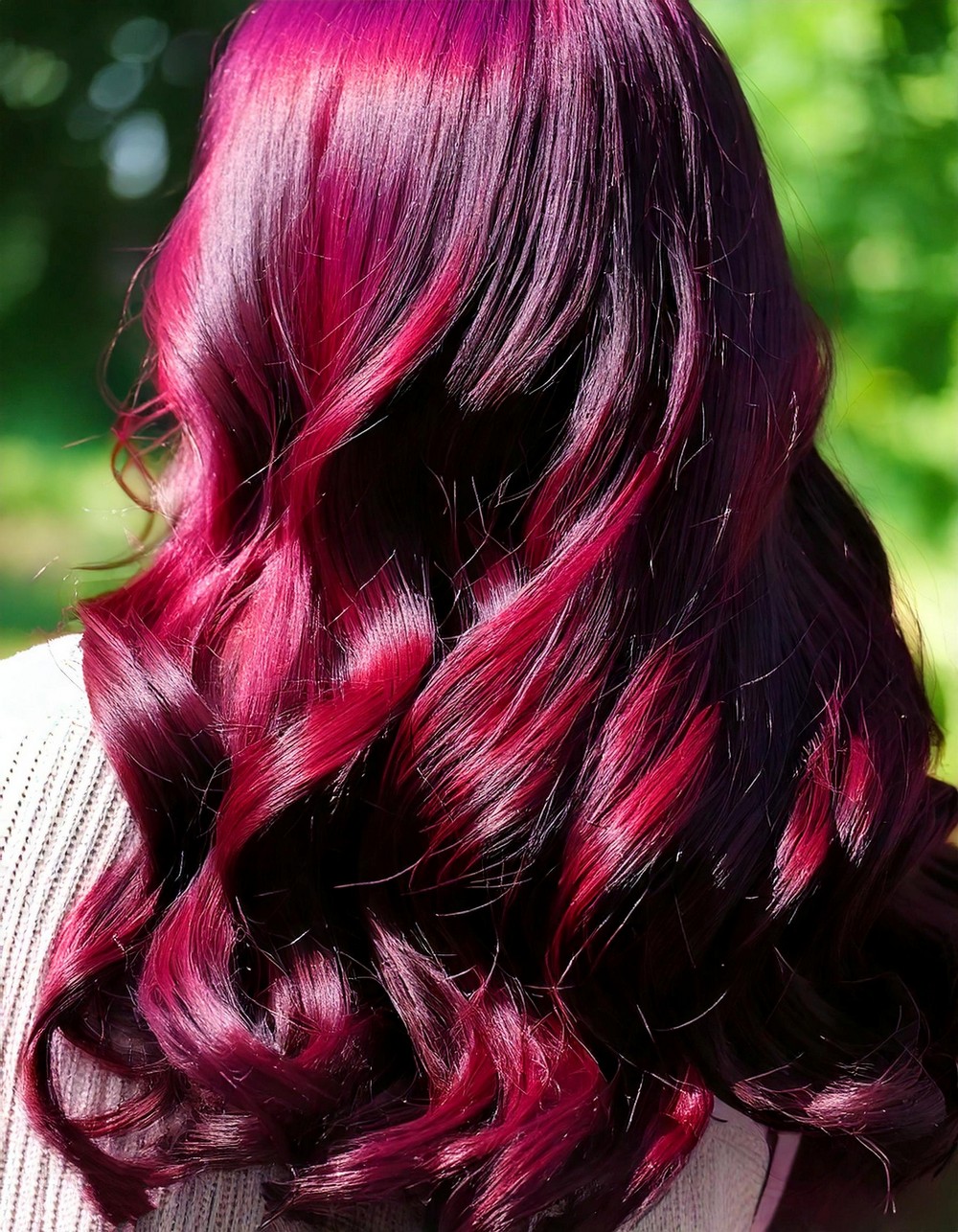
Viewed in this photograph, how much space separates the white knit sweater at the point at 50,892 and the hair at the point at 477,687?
0.02m

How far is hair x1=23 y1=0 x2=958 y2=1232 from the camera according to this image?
2.26 ft

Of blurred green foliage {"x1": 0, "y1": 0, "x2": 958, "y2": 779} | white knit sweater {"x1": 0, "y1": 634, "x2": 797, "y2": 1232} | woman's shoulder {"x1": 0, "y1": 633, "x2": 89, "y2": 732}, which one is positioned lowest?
white knit sweater {"x1": 0, "y1": 634, "x2": 797, "y2": 1232}

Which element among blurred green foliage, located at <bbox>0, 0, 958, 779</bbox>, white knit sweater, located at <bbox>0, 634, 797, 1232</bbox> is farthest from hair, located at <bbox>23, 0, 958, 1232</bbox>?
blurred green foliage, located at <bbox>0, 0, 958, 779</bbox>

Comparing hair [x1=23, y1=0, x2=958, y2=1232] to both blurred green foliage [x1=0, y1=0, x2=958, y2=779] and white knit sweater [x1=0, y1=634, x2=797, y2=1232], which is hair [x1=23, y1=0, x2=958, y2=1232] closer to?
white knit sweater [x1=0, y1=634, x2=797, y2=1232]

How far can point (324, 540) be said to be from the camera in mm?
746

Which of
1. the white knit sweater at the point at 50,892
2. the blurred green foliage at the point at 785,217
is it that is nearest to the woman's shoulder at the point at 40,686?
the white knit sweater at the point at 50,892

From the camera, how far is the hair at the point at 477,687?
690 mm

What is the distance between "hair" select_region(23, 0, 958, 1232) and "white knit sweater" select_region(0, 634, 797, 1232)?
0.7 inches

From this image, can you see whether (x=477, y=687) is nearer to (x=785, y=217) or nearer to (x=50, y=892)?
(x=50, y=892)

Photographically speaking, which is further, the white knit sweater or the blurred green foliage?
the blurred green foliage

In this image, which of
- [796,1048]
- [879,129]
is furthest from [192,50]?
[796,1048]

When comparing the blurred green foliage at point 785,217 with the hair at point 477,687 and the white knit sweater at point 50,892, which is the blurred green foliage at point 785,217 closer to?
the hair at point 477,687

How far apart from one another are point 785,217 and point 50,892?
6.15ft

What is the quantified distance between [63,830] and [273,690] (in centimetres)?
16
